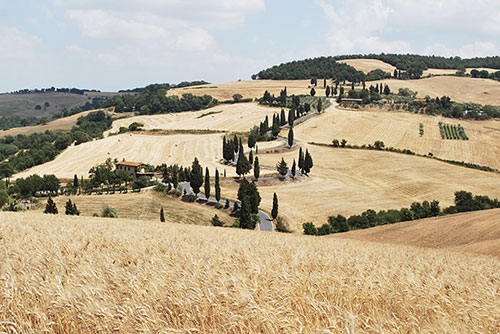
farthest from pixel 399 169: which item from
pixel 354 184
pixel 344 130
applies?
pixel 344 130

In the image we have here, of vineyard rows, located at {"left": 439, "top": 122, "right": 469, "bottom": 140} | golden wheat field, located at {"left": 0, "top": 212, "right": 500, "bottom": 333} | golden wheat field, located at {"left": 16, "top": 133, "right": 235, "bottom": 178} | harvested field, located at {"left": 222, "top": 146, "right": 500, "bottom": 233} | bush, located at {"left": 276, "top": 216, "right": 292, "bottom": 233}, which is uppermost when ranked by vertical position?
golden wheat field, located at {"left": 0, "top": 212, "right": 500, "bottom": 333}

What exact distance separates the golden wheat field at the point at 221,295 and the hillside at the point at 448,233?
2704cm

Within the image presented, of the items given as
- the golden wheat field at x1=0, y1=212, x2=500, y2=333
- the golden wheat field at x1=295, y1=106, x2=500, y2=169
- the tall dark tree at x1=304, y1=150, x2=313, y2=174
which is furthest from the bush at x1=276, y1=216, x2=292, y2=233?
the golden wheat field at x1=295, y1=106, x2=500, y2=169

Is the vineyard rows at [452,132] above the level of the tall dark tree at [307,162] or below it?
above

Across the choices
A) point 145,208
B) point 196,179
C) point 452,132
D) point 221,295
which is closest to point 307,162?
point 196,179

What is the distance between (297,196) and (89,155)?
99771 mm

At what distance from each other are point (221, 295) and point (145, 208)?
240 ft

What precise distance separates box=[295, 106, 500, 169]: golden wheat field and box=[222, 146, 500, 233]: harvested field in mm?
18950

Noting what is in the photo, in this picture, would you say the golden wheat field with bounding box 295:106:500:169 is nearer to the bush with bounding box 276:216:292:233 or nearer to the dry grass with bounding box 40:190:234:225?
the bush with bounding box 276:216:292:233

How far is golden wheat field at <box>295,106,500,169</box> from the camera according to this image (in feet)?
484

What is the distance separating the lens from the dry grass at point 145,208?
3007 inches

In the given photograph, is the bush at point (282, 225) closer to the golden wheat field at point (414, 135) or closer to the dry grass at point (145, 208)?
the dry grass at point (145, 208)

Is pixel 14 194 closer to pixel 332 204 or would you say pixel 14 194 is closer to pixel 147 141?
pixel 147 141

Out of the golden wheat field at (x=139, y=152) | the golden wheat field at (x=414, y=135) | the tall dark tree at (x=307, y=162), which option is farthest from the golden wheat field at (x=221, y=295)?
the golden wheat field at (x=414, y=135)
